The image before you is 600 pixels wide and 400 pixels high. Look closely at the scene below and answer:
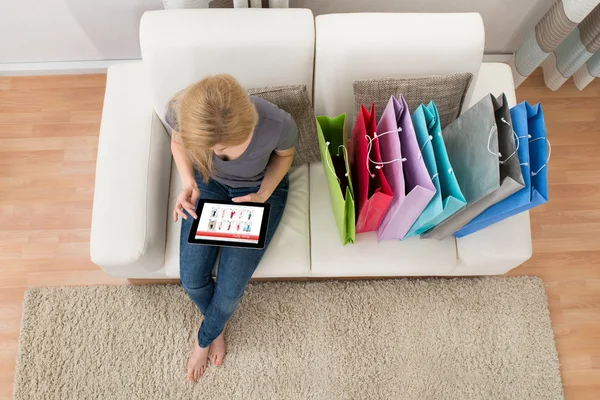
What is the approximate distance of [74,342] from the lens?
6.14 feet

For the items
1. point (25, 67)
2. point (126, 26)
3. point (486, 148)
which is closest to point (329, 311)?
point (486, 148)

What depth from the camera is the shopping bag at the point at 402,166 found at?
51.1 inches

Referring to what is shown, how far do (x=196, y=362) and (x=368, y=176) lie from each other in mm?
1046

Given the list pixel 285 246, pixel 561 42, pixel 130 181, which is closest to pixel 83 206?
pixel 130 181

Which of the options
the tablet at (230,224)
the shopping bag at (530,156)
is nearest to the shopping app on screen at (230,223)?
the tablet at (230,224)

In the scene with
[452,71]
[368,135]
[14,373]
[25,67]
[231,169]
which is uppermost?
[452,71]

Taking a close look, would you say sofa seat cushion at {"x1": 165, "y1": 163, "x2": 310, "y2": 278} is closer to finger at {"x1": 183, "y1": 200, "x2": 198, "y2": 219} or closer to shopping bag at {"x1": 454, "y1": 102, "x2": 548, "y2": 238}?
finger at {"x1": 183, "y1": 200, "x2": 198, "y2": 219}

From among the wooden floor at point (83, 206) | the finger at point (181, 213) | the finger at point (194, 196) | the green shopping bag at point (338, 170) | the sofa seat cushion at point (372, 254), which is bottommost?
the wooden floor at point (83, 206)

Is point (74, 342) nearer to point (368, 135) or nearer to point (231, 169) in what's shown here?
point (231, 169)

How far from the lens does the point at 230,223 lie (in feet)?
4.81

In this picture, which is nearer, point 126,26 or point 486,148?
point 486,148

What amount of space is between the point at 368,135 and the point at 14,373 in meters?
1.70

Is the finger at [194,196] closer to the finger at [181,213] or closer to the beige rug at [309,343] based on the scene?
the finger at [181,213]

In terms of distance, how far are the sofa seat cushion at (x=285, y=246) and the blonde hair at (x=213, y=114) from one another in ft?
1.78
